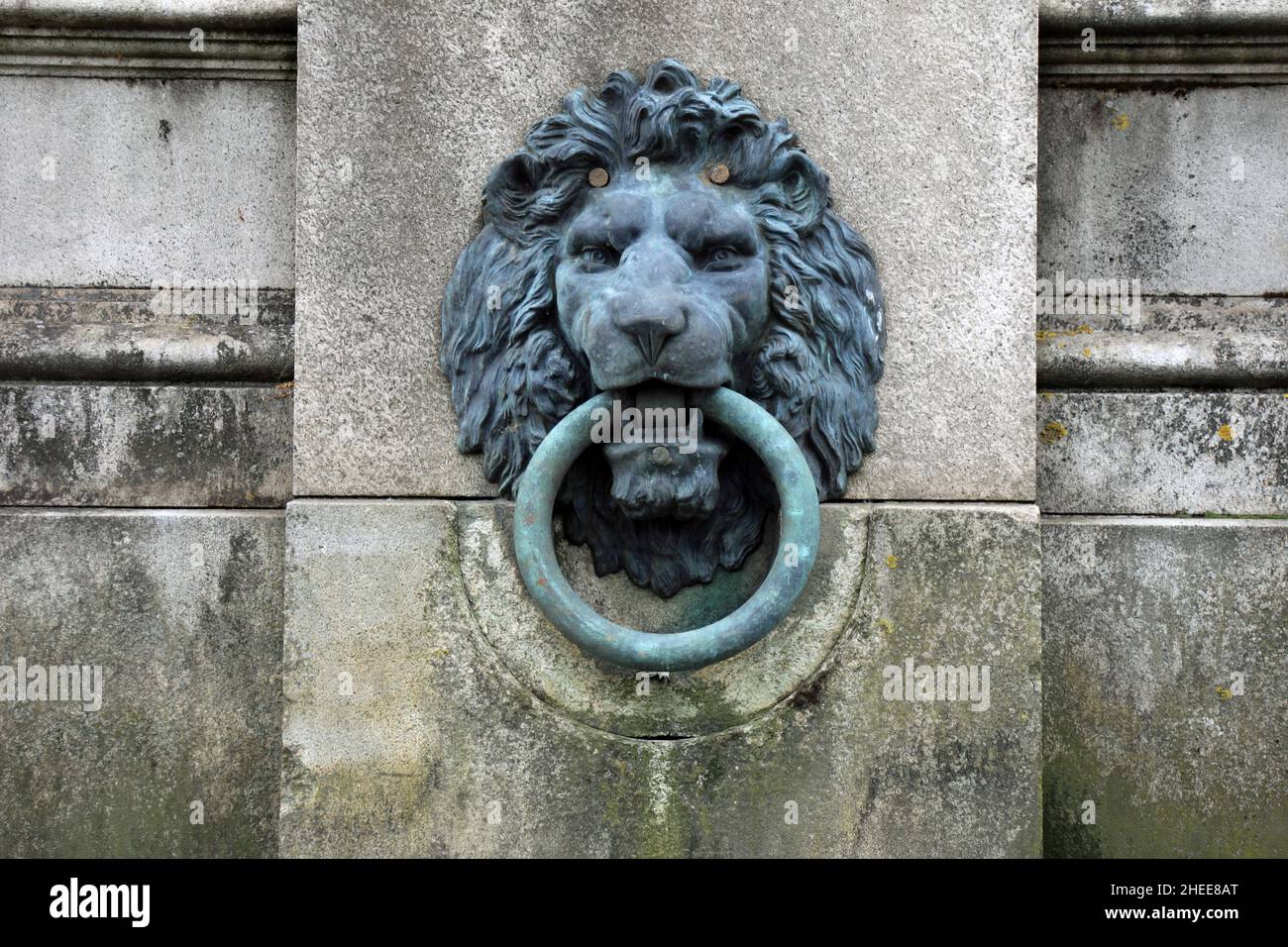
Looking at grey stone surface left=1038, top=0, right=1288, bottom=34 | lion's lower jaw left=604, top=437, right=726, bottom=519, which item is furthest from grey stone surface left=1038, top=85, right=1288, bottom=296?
lion's lower jaw left=604, top=437, right=726, bottom=519

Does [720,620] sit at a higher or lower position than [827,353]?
lower

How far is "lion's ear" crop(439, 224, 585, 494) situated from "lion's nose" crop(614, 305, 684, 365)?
22 cm

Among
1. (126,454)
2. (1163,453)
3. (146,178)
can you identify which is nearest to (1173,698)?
(1163,453)

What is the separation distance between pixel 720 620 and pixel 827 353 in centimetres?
55

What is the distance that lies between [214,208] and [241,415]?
46 cm

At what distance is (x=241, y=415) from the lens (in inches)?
102

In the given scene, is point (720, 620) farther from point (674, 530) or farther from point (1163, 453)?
→ point (1163, 453)

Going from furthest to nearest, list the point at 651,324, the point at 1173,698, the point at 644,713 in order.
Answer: the point at 1173,698 → the point at 644,713 → the point at 651,324

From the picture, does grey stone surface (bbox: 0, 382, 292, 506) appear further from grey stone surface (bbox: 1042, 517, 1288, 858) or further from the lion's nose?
grey stone surface (bbox: 1042, 517, 1288, 858)

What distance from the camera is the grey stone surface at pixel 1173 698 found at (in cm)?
252

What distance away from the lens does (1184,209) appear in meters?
2.66

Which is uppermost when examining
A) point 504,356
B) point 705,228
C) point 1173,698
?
point 705,228

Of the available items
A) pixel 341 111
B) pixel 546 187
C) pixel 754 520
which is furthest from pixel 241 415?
pixel 754 520

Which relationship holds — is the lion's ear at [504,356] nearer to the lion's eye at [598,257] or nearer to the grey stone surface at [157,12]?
the lion's eye at [598,257]
